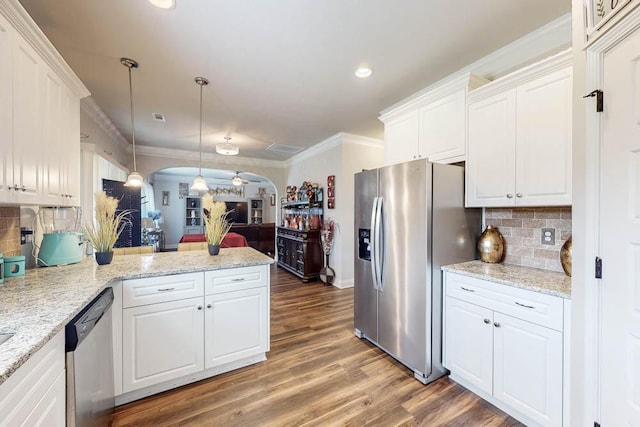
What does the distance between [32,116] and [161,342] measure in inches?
65.1

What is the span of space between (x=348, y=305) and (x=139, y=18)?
3.76 m

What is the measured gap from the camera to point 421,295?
2.12m

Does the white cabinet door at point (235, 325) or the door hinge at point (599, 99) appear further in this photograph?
the white cabinet door at point (235, 325)

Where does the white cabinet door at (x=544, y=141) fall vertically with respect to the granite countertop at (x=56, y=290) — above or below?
above

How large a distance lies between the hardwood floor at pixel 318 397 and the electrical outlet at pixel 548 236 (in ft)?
4.20

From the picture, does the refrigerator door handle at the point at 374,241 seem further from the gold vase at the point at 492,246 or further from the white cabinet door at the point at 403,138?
the gold vase at the point at 492,246

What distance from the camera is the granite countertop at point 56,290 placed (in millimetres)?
890

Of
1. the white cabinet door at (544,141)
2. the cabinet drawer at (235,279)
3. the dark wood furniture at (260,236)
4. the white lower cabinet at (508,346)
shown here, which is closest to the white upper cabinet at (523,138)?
the white cabinet door at (544,141)

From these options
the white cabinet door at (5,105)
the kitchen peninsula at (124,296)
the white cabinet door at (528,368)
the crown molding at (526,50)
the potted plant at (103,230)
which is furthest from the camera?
the potted plant at (103,230)

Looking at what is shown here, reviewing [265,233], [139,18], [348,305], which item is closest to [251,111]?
[139,18]

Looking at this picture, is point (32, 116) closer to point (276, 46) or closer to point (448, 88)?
point (276, 46)

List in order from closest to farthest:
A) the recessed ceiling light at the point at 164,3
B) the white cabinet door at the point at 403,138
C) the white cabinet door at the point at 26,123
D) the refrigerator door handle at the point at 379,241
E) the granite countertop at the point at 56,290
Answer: the granite countertop at the point at 56,290, the white cabinet door at the point at 26,123, the recessed ceiling light at the point at 164,3, the refrigerator door handle at the point at 379,241, the white cabinet door at the point at 403,138

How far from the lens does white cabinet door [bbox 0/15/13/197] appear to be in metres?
1.25

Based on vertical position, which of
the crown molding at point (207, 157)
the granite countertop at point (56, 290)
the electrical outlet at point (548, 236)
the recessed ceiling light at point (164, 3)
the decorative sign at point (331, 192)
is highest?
the recessed ceiling light at point (164, 3)
